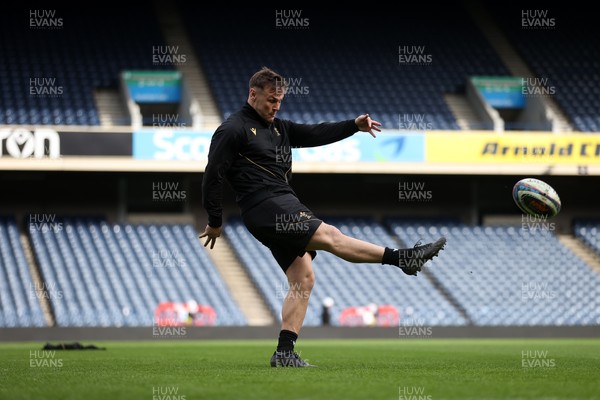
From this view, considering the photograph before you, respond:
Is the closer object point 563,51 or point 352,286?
point 352,286

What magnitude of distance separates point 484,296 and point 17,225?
11.5 m

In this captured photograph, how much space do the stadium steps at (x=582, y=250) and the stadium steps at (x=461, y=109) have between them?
12.9 feet

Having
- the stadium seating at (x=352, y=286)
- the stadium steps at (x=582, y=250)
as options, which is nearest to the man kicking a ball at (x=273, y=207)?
the stadium seating at (x=352, y=286)

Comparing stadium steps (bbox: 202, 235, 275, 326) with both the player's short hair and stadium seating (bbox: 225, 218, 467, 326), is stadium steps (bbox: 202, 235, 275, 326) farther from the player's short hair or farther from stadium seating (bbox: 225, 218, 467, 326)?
the player's short hair

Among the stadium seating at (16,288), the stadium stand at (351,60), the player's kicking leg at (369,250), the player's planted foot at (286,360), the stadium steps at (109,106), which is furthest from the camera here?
the stadium stand at (351,60)

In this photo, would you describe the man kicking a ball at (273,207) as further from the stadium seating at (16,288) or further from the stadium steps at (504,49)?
the stadium steps at (504,49)

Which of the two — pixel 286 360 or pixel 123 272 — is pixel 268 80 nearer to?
pixel 286 360

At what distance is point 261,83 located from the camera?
7.67m

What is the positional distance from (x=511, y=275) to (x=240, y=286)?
662cm

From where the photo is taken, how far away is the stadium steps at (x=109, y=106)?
1008 inches

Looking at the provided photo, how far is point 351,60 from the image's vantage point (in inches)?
1128

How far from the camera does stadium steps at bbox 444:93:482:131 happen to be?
27328 millimetres

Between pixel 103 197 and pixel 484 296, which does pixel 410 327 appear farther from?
pixel 103 197

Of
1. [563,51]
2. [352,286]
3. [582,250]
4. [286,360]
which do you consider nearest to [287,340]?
[286,360]
